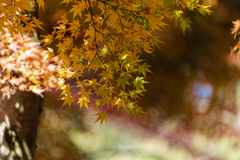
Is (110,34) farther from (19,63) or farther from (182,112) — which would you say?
(182,112)

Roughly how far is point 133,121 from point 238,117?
2.37 m

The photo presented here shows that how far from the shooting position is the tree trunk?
279 centimetres

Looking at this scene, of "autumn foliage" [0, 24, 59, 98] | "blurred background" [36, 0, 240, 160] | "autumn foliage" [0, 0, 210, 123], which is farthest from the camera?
"blurred background" [36, 0, 240, 160]

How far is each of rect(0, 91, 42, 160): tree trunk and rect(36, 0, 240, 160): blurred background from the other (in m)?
1.30

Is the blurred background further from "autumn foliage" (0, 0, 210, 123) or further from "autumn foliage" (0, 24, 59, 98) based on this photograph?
"autumn foliage" (0, 0, 210, 123)

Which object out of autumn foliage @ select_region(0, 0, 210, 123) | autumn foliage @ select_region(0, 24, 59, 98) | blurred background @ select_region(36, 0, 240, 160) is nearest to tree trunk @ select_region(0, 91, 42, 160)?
autumn foliage @ select_region(0, 24, 59, 98)

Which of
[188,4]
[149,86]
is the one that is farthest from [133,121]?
[188,4]

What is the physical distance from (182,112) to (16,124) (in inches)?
128

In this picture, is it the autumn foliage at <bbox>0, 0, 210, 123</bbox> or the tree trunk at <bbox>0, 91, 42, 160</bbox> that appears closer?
the autumn foliage at <bbox>0, 0, 210, 123</bbox>

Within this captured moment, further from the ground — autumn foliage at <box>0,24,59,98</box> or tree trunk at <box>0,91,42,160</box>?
autumn foliage at <box>0,24,59,98</box>

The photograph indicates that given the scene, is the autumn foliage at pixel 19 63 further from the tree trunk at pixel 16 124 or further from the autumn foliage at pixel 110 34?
the autumn foliage at pixel 110 34

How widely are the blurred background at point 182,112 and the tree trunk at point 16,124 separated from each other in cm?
130

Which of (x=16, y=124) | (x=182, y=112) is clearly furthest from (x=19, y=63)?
(x=182, y=112)

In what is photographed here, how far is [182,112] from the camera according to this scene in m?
4.52
